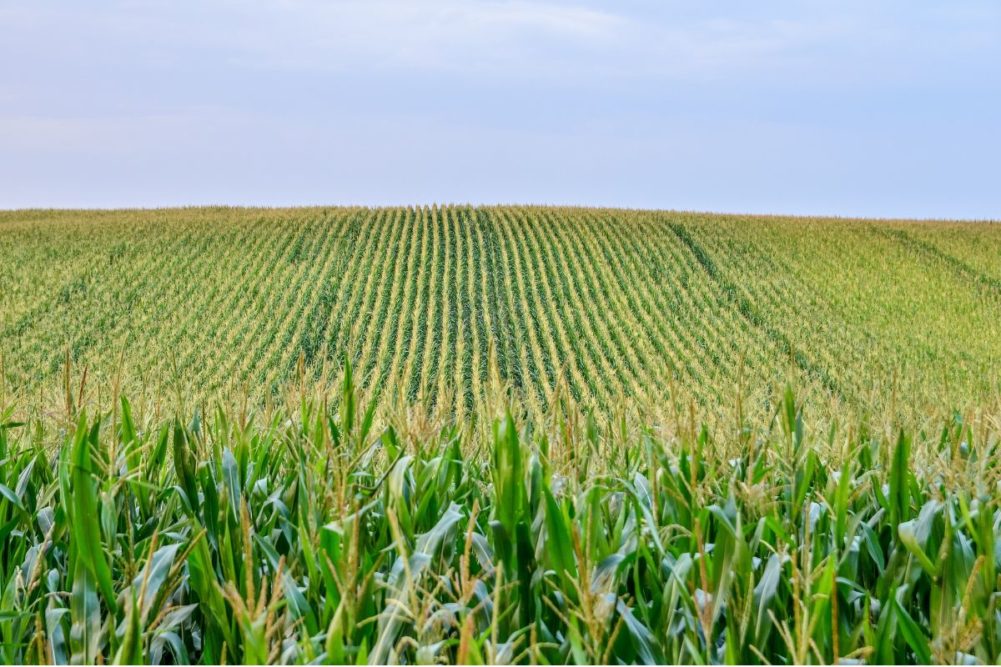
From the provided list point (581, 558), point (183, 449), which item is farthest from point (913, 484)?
point (183, 449)

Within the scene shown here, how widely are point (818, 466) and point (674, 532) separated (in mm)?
1016

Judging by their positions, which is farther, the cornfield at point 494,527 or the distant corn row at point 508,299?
the distant corn row at point 508,299

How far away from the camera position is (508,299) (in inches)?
1187

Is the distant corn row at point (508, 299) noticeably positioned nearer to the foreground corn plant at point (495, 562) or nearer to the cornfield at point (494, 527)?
the cornfield at point (494, 527)

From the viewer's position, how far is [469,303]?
29453 millimetres

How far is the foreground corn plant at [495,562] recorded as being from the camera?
6.44 feet

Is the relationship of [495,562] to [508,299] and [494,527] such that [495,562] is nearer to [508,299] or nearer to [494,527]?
[494,527]

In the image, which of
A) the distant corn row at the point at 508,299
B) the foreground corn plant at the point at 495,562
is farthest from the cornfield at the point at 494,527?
the distant corn row at the point at 508,299

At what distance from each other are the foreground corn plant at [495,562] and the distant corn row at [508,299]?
49.3ft

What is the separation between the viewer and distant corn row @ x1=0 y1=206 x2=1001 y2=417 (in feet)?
76.8

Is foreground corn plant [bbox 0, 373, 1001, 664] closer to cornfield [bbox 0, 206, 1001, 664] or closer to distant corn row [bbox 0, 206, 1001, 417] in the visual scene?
cornfield [bbox 0, 206, 1001, 664]

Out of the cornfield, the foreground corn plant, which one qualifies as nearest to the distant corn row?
the cornfield

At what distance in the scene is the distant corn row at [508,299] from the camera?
23.4 m

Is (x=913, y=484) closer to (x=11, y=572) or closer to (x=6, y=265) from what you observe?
(x=11, y=572)
